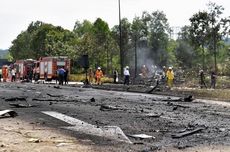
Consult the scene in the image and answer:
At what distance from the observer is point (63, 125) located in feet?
35.7

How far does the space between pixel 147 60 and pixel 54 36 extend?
81.1ft

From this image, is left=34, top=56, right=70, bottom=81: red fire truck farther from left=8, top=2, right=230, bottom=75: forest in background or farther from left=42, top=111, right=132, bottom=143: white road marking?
left=42, top=111, right=132, bottom=143: white road marking

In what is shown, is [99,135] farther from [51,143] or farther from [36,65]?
[36,65]

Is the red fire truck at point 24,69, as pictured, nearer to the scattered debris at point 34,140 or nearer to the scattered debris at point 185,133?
the scattered debris at point 185,133

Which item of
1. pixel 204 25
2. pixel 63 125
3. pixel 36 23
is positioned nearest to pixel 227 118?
pixel 63 125

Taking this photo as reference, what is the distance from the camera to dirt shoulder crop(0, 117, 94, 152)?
7.94 metres

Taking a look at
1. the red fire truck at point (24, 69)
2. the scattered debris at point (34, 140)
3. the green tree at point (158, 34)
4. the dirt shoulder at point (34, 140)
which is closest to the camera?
the dirt shoulder at point (34, 140)

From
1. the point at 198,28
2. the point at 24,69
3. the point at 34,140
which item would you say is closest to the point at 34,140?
the point at 34,140

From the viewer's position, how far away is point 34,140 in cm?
874

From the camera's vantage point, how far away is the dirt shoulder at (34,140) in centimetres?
794

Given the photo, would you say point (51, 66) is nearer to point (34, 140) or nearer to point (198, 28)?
point (198, 28)

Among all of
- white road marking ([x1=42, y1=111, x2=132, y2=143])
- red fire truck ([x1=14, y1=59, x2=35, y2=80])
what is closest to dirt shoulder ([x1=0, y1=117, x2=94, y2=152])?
white road marking ([x1=42, y1=111, x2=132, y2=143])

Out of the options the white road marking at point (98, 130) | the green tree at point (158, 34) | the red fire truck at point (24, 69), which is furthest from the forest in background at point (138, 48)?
the white road marking at point (98, 130)

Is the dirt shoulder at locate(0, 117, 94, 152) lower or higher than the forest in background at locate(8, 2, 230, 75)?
lower
